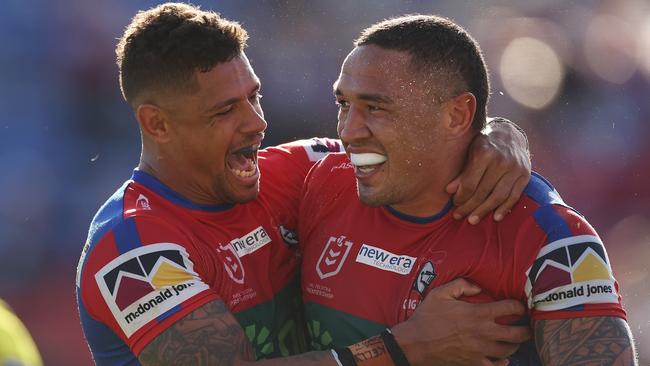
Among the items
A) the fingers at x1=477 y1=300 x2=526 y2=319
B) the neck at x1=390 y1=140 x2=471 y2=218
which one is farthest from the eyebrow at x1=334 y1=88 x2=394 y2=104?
the fingers at x1=477 y1=300 x2=526 y2=319

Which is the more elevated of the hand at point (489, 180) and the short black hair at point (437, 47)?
the short black hair at point (437, 47)

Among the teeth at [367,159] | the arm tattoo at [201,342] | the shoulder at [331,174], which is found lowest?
the arm tattoo at [201,342]

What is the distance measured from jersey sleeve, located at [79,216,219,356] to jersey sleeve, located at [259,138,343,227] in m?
0.71

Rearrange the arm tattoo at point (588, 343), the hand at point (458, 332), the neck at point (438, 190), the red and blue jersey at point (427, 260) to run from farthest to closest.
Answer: the neck at point (438, 190), the hand at point (458, 332), the red and blue jersey at point (427, 260), the arm tattoo at point (588, 343)

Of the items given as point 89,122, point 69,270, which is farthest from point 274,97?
point 69,270

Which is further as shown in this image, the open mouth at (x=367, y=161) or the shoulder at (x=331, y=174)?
the shoulder at (x=331, y=174)

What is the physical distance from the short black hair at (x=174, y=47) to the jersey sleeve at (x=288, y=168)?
60cm

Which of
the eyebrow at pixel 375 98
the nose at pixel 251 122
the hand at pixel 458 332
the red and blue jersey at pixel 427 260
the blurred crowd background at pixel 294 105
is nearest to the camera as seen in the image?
the red and blue jersey at pixel 427 260

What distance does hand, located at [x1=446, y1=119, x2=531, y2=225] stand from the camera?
3527mm

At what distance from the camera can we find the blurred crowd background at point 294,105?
796cm

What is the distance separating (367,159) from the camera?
12.2 feet

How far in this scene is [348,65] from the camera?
371 centimetres

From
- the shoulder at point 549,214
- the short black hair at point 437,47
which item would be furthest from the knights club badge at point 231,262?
the shoulder at point 549,214

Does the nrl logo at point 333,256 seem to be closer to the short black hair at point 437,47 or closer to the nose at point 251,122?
the nose at point 251,122
